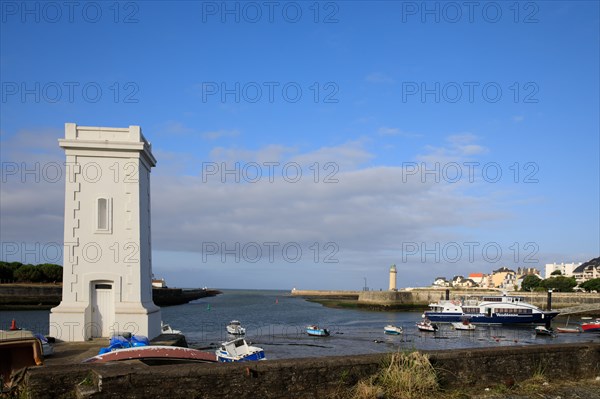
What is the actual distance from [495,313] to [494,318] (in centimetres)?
66

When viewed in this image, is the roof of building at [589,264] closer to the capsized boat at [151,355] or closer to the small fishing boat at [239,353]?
the small fishing boat at [239,353]

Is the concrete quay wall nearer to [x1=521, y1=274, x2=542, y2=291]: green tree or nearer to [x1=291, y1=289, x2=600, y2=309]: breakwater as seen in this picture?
[x1=291, y1=289, x2=600, y2=309]: breakwater

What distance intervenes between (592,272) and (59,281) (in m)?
148

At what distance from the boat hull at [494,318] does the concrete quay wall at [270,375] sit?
198 ft

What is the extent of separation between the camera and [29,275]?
92.8 metres

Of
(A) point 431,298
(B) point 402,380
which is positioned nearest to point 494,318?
(A) point 431,298

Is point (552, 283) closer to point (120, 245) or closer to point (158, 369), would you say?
point (120, 245)

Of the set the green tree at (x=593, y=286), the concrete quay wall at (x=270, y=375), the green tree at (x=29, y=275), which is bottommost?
the green tree at (x=593, y=286)

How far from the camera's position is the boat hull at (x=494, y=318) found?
64.6 meters

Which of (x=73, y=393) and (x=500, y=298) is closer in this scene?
(x=73, y=393)

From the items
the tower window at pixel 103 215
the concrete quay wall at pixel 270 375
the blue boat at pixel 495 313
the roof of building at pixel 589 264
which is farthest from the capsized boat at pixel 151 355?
the roof of building at pixel 589 264

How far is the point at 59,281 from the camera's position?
96.0 meters

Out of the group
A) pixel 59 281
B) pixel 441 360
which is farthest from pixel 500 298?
pixel 59 281

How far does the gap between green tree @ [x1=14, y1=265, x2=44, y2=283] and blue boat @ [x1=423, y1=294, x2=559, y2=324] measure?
66.5 meters
